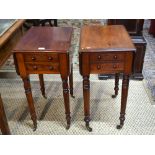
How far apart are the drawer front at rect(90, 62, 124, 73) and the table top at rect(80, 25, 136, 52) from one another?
86mm

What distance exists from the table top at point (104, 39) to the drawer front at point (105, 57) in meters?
0.03

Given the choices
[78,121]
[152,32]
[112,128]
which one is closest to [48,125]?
[78,121]

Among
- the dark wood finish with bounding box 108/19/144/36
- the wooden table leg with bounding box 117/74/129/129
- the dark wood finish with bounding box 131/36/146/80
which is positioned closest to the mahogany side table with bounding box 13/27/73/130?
the wooden table leg with bounding box 117/74/129/129

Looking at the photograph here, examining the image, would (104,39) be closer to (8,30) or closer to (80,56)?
(80,56)

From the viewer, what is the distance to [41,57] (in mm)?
1173

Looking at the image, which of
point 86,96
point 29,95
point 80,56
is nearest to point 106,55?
point 80,56

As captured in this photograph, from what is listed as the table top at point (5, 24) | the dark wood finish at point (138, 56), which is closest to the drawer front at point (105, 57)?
the table top at point (5, 24)

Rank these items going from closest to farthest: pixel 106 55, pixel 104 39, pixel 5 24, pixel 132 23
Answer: pixel 106 55, pixel 104 39, pixel 5 24, pixel 132 23

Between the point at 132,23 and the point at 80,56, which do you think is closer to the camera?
the point at 80,56

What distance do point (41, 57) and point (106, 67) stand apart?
0.35 m

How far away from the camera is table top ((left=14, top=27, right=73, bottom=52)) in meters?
1.17

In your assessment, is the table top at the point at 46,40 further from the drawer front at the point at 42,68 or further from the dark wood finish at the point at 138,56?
the dark wood finish at the point at 138,56

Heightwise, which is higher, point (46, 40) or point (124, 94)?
point (46, 40)

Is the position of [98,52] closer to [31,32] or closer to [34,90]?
[31,32]
